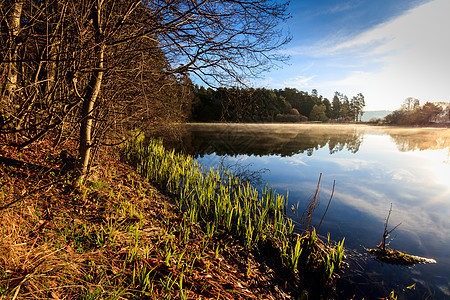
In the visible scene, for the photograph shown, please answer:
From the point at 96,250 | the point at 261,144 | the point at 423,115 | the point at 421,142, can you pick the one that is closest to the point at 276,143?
the point at 261,144

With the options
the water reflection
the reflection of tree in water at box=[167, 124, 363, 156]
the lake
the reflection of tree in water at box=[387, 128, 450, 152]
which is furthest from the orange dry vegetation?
the reflection of tree in water at box=[387, 128, 450, 152]

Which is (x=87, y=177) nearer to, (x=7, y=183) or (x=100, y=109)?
(x=7, y=183)

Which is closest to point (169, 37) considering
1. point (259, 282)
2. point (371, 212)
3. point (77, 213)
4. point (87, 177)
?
point (87, 177)

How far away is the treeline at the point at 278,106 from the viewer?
4.92 meters

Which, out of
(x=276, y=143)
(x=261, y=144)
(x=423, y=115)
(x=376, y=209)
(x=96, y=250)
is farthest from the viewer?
(x=423, y=115)

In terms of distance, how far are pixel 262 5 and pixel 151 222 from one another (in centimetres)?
498

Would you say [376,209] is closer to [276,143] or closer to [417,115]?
[276,143]

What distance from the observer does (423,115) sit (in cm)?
5212

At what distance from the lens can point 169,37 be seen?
4.19m

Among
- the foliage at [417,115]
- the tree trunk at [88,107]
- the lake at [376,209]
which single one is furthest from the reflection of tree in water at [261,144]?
the foliage at [417,115]

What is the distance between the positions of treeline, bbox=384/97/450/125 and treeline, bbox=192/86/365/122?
80.0 feet

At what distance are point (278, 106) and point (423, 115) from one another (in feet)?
217

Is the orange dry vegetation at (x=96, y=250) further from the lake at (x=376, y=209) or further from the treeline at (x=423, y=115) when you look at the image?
the treeline at (x=423, y=115)

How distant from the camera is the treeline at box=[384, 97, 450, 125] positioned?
49250mm
